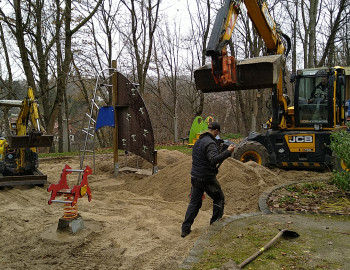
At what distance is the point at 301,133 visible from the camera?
10172 mm

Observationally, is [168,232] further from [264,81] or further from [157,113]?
[157,113]

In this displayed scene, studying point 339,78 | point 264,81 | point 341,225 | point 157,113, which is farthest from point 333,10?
point 341,225

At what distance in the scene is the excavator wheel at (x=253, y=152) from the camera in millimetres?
10688

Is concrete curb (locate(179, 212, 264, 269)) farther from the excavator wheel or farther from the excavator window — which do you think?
the excavator window

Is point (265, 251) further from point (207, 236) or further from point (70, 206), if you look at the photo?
point (70, 206)

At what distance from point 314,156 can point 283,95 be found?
2.07 meters

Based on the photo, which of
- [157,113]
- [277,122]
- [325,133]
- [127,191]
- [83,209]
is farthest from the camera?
[157,113]

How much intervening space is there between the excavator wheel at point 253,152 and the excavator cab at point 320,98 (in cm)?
132

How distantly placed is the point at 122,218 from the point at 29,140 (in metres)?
3.67

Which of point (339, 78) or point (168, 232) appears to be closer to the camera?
point (168, 232)

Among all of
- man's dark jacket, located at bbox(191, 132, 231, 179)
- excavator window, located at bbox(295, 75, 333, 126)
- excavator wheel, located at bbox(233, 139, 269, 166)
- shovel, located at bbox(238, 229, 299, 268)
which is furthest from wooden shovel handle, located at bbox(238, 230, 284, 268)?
excavator window, located at bbox(295, 75, 333, 126)

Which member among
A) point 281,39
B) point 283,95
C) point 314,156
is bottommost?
point 314,156

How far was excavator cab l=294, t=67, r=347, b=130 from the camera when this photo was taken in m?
9.95

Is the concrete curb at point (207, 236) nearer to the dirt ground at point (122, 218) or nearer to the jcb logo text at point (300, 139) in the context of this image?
the dirt ground at point (122, 218)
